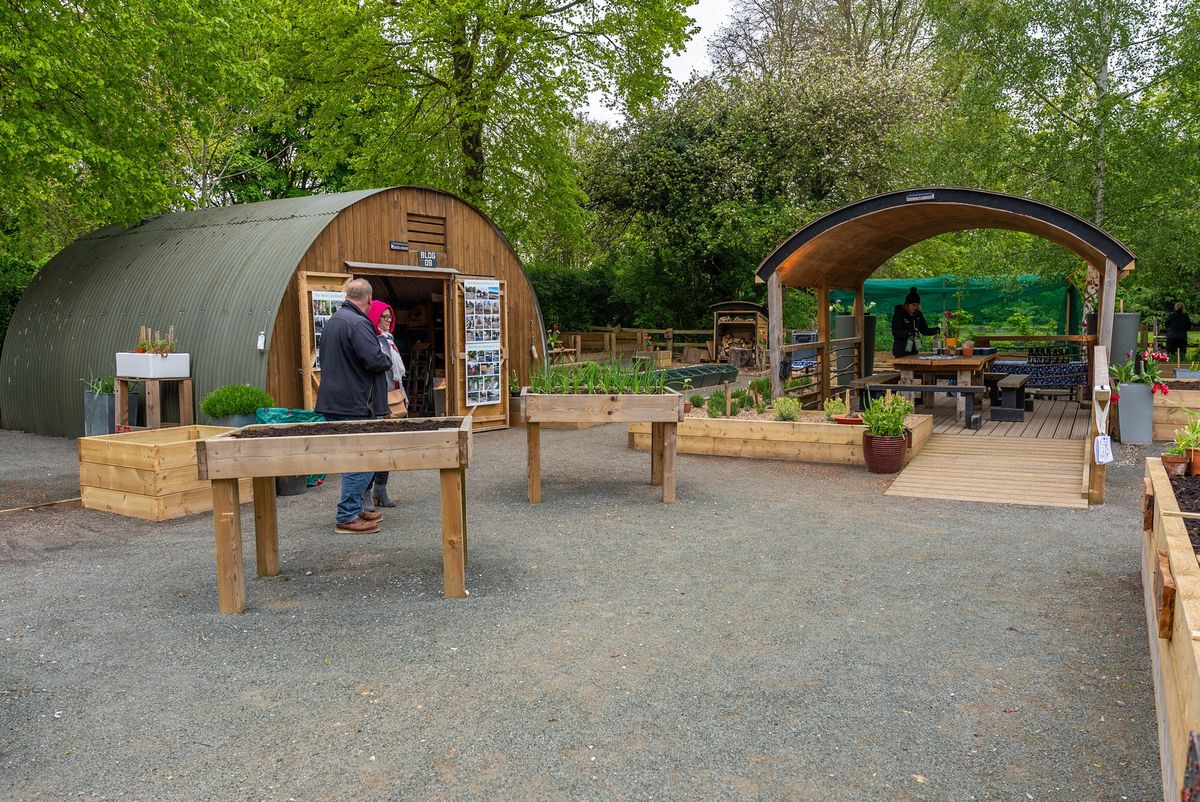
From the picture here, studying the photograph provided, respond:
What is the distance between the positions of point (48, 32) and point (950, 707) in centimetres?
1196

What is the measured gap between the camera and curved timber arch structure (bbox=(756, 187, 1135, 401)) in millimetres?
10562

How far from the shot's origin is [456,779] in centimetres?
343

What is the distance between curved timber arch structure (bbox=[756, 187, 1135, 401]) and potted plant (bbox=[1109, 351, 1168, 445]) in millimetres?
1122

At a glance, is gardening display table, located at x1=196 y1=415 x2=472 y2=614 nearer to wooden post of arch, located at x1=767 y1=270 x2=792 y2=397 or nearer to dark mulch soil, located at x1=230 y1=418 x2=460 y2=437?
dark mulch soil, located at x1=230 y1=418 x2=460 y2=437

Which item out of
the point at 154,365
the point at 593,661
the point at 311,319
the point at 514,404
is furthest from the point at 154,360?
the point at 593,661

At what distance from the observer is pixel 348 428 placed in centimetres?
616

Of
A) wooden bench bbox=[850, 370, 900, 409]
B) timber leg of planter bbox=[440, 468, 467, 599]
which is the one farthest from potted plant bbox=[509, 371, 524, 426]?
timber leg of planter bbox=[440, 468, 467, 599]

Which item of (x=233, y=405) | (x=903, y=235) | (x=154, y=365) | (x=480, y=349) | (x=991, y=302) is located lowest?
(x=233, y=405)

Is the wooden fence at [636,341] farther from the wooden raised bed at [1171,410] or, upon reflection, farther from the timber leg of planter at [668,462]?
the timber leg of planter at [668,462]

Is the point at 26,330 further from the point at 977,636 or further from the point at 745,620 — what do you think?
the point at 977,636

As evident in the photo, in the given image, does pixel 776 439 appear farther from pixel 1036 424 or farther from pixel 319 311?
pixel 319 311

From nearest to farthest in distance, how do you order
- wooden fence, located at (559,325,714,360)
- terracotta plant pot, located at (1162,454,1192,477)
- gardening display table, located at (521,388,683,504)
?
terracotta plant pot, located at (1162,454,1192,477) < gardening display table, located at (521,388,683,504) < wooden fence, located at (559,325,714,360)

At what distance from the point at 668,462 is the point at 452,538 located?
322 centimetres

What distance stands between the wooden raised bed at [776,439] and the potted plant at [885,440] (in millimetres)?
416
